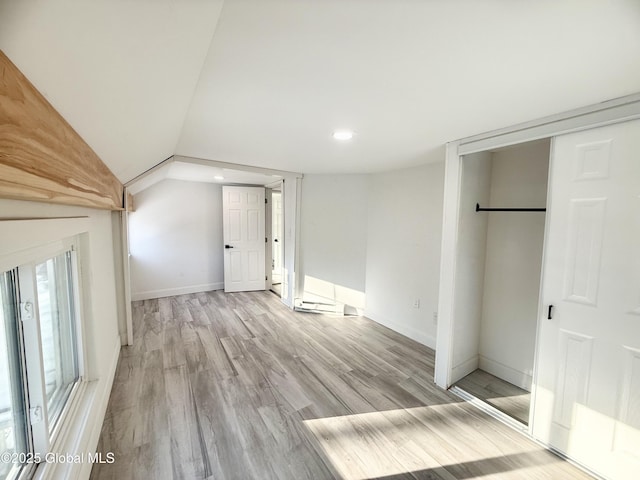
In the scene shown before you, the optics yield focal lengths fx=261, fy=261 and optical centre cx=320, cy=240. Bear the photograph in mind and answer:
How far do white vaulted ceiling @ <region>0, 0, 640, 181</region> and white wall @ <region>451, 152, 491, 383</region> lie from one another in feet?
2.09

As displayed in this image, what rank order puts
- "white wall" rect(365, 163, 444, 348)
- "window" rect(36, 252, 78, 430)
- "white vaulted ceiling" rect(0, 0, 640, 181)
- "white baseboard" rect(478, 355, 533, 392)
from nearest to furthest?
"white vaulted ceiling" rect(0, 0, 640, 181) → "window" rect(36, 252, 78, 430) → "white baseboard" rect(478, 355, 533, 392) → "white wall" rect(365, 163, 444, 348)

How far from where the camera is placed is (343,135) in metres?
2.01

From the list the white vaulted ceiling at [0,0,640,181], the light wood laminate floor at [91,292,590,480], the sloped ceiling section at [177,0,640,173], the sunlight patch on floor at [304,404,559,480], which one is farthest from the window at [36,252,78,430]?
the sunlight patch on floor at [304,404,559,480]

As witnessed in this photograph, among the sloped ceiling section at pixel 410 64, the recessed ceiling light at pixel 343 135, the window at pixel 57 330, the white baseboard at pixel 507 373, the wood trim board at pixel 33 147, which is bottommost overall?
the white baseboard at pixel 507 373

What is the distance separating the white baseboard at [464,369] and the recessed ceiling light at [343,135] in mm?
2234

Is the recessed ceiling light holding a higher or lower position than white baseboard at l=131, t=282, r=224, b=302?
higher

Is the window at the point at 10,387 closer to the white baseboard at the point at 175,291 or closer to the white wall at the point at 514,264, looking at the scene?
the white wall at the point at 514,264

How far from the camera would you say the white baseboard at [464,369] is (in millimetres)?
2406

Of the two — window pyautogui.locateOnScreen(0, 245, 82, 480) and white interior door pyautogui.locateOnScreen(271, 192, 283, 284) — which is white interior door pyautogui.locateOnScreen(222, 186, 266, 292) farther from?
window pyautogui.locateOnScreen(0, 245, 82, 480)

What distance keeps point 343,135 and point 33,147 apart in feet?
5.62

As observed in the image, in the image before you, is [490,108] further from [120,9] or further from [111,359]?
[111,359]

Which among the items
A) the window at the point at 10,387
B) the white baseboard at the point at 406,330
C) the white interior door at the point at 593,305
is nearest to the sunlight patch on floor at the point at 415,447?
the white interior door at the point at 593,305

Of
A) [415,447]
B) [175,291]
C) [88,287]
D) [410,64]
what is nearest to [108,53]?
[410,64]

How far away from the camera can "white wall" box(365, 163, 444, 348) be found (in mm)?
3029
